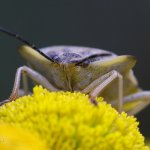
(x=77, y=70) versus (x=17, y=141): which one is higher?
(x=77, y=70)

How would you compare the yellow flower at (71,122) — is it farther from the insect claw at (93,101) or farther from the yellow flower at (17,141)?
the yellow flower at (17,141)

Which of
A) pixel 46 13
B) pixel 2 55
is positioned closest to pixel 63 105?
pixel 2 55

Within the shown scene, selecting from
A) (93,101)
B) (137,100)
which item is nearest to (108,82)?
(93,101)

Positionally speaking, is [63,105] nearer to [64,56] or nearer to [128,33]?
[64,56]

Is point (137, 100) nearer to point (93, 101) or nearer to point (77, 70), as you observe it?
point (77, 70)

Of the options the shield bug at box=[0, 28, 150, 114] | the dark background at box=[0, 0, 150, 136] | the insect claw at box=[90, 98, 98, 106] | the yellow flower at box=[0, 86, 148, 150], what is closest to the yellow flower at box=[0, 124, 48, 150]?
the yellow flower at box=[0, 86, 148, 150]

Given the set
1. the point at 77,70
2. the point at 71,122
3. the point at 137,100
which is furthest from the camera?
the point at 137,100

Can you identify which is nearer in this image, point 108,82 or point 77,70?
point 108,82

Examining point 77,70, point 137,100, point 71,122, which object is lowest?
Result: point 137,100
